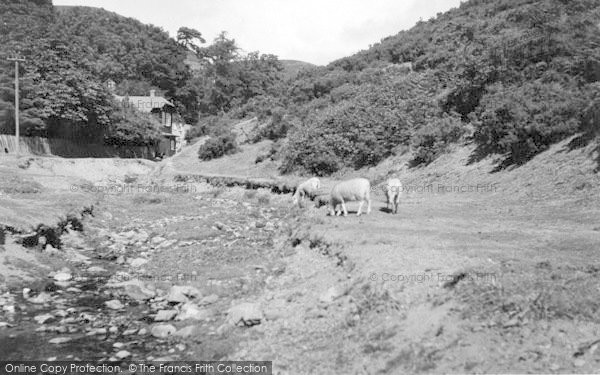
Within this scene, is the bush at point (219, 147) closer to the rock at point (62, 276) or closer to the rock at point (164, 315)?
the rock at point (62, 276)

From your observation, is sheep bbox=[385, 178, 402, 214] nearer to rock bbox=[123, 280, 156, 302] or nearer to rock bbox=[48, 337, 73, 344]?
rock bbox=[123, 280, 156, 302]

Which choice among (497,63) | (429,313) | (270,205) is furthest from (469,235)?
(497,63)

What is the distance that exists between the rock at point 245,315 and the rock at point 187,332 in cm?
76

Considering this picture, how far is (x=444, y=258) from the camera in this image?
1213 centimetres

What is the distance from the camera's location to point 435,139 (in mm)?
33031

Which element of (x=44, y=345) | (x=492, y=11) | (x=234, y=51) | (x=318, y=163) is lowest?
(x=44, y=345)

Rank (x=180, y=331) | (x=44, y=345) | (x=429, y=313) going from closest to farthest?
(x=429, y=313), (x=44, y=345), (x=180, y=331)

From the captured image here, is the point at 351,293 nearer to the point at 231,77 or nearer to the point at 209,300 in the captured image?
the point at 209,300

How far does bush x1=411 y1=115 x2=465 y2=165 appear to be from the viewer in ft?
106

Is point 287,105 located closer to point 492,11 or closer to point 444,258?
point 492,11

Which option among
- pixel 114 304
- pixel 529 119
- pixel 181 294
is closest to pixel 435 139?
pixel 529 119

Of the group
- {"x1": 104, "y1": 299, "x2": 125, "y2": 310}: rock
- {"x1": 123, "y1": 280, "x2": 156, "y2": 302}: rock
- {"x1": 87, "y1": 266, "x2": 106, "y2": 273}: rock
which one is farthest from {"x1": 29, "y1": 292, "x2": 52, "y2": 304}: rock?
{"x1": 87, "y1": 266, "x2": 106, "y2": 273}: rock

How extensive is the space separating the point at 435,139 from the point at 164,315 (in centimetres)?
2457

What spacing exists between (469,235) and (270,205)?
20.4 m
